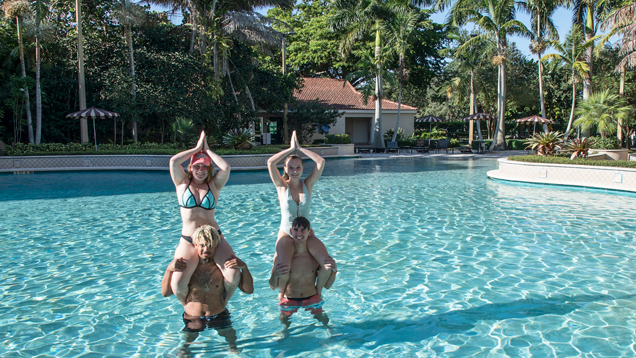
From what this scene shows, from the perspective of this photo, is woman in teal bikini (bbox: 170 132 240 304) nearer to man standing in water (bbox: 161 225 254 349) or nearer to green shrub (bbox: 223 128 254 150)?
man standing in water (bbox: 161 225 254 349)

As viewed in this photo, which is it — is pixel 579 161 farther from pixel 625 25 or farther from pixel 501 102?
pixel 501 102

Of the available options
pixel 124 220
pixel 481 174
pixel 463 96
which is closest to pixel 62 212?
pixel 124 220

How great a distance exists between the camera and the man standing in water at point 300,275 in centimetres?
414

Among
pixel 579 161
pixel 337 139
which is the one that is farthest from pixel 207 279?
pixel 337 139

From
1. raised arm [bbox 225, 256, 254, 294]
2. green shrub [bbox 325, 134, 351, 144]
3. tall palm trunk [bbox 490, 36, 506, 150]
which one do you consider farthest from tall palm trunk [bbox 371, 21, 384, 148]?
raised arm [bbox 225, 256, 254, 294]

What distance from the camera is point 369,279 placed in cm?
615

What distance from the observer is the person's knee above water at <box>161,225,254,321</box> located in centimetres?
388

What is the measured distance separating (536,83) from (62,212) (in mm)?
43853

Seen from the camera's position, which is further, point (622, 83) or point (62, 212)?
point (622, 83)

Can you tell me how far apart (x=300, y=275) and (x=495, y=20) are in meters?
32.4

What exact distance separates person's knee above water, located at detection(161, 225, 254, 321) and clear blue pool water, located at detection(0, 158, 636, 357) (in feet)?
1.22

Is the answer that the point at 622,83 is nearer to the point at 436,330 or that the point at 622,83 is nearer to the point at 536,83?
the point at 536,83

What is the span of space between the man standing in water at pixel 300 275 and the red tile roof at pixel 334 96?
107ft

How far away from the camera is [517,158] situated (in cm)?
1730
